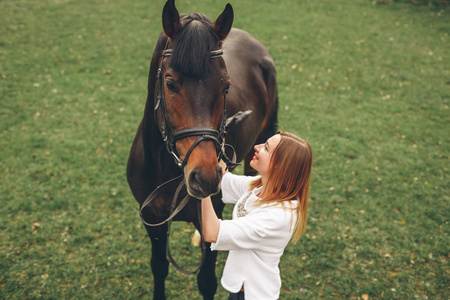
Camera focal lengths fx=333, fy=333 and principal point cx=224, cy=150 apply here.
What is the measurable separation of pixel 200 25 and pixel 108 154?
14.1ft

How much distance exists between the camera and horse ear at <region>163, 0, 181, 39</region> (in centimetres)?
200

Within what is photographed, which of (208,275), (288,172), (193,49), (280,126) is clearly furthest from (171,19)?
(280,126)

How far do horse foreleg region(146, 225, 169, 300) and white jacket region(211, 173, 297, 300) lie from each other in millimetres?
1071

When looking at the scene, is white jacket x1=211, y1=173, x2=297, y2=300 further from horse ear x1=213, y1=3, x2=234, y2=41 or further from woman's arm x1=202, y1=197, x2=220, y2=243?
horse ear x1=213, y1=3, x2=234, y2=41

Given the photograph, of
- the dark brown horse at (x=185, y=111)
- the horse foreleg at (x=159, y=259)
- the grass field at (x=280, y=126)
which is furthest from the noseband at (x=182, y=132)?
the grass field at (x=280, y=126)

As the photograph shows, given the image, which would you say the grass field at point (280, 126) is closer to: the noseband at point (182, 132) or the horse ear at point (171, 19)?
the noseband at point (182, 132)

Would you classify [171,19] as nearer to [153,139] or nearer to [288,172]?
[153,139]

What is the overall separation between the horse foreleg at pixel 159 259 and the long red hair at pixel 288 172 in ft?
4.57

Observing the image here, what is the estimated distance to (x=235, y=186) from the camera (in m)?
2.63

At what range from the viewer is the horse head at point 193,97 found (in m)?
1.91

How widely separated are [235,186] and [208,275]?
1.19 meters

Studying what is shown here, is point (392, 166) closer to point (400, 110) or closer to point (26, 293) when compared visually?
point (400, 110)

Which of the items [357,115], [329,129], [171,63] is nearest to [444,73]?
[357,115]

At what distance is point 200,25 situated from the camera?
205cm
